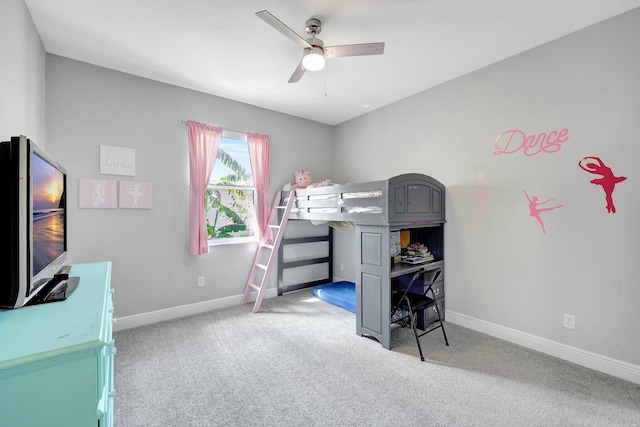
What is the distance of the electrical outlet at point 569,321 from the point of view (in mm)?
2293

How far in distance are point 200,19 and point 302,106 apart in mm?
1824

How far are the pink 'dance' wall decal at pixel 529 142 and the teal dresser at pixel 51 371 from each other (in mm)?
3152

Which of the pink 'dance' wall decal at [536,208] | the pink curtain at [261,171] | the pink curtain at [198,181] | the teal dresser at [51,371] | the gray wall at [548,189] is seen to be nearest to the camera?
the teal dresser at [51,371]

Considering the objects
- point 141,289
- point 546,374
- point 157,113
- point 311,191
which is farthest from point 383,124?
point 141,289

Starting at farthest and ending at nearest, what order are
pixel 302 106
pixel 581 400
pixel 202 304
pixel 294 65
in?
pixel 302 106 → pixel 202 304 → pixel 294 65 → pixel 581 400

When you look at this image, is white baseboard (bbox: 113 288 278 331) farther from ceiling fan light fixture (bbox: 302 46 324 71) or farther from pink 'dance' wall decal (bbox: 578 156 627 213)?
pink 'dance' wall decal (bbox: 578 156 627 213)

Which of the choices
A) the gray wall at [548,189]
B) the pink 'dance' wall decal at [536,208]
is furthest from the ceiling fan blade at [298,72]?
the pink 'dance' wall decal at [536,208]

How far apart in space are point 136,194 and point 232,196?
1.08 meters

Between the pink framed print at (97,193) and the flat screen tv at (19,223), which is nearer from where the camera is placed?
the flat screen tv at (19,223)

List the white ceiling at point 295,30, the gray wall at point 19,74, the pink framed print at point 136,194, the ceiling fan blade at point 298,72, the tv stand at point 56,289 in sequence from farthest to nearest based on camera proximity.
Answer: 1. the pink framed print at point 136,194
2. the ceiling fan blade at point 298,72
3. the white ceiling at point 295,30
4. the gray wall at point 19,74
5. the tv stand at point 56,289

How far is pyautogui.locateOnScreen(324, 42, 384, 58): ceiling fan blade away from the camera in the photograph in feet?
6.57

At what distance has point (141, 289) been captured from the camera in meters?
2.98

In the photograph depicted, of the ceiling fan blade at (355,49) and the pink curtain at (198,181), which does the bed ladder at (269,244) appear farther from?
the ceiling fan blade at (355,49)

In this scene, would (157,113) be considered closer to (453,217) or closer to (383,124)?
(383,124)
